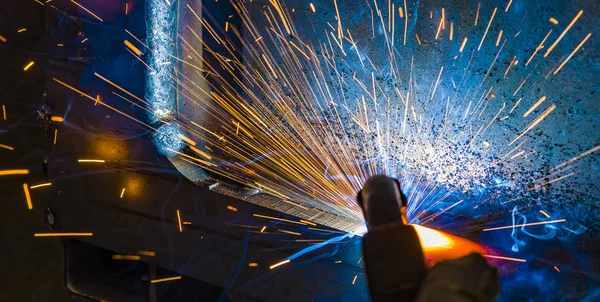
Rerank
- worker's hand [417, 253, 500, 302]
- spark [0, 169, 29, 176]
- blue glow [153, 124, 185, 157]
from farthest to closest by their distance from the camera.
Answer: spark [0, 169, 29, 176] → blue glow [153, 124, 185, 157] → worker's hand [417, 253, 500, 302]

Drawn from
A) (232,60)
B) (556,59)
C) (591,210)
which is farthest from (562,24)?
(232,60)

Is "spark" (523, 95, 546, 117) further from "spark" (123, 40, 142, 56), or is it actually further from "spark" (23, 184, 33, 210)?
"spark" (23, 184, 33, 210)

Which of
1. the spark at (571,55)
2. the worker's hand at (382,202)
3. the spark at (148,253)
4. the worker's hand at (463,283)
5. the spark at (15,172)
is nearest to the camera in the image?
the worker's hand at (463,283)

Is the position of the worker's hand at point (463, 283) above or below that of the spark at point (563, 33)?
below

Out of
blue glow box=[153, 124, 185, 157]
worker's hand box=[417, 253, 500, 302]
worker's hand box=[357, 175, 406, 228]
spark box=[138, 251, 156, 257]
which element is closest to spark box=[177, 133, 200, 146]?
blue glow box=[153, 124, 185, 157]

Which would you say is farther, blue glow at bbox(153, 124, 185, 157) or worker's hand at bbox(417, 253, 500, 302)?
blue glow at bbox(153, 124, 185, 157)

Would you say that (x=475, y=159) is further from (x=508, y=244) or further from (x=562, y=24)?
(x=562, y=24)

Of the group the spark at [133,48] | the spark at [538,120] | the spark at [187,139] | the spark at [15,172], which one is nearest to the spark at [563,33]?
the spark at [538,120]

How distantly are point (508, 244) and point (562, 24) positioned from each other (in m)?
0.78

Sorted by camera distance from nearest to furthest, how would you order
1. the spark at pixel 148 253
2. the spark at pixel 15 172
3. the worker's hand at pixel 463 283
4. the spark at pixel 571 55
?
the worker's hand at pixel 463 283 < the spark at pixel 571 55 < the spark at pixel 148 253 < the spark at pixel 15 172

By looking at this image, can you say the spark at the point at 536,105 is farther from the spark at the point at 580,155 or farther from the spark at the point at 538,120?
the spark at the point at 580,155

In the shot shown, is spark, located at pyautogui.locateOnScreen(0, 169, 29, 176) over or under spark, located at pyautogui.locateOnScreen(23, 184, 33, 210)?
over

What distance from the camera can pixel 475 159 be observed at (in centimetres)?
170

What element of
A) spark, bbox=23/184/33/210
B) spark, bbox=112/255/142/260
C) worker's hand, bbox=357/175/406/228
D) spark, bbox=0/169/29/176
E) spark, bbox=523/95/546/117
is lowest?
spark, bbox=112/255/142/260
